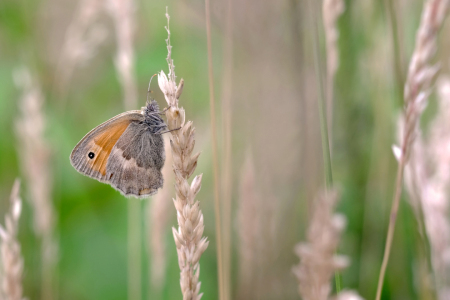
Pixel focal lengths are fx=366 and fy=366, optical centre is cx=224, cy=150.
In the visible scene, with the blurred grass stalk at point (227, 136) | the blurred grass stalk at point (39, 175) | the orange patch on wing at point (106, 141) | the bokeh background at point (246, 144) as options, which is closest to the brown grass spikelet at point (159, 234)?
the bokeh background at point (246, 144)

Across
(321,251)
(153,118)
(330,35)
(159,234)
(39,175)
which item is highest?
(330,35)

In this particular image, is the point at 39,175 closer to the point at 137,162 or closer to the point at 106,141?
the point at 106,141

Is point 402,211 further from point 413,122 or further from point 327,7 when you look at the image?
point 413,122

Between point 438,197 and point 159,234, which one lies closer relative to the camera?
point 438,197

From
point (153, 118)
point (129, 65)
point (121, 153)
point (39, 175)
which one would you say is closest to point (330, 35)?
point (153, 118)

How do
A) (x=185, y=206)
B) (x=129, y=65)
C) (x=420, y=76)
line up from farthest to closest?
(x=129, y=65) → (x=185, y=206) → (x=420, y=76)

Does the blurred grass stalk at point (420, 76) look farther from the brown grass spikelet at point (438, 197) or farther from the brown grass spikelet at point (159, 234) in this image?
the brown grass spikelet at point (159, 234)

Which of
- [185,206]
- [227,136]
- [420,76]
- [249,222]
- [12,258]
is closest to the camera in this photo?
[420,76]
